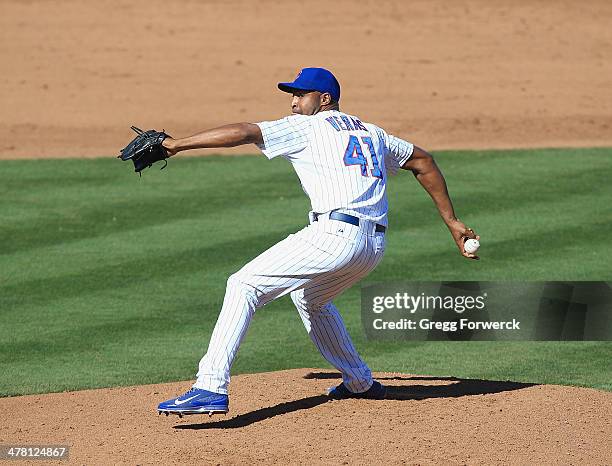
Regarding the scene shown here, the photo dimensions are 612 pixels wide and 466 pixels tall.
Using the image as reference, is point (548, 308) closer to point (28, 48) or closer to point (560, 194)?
point (560, 194)

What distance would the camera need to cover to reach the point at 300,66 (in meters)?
18.6

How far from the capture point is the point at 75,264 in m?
10.3

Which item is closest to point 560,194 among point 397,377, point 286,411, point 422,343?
point 422,343

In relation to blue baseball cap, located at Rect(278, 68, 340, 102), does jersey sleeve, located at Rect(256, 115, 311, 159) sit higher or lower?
lower

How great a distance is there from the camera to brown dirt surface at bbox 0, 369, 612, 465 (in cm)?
586

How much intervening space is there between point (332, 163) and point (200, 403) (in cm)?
134

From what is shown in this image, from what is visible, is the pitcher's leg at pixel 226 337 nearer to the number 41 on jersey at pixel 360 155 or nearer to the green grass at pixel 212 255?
the number 41 on jersey at pixel 360 155

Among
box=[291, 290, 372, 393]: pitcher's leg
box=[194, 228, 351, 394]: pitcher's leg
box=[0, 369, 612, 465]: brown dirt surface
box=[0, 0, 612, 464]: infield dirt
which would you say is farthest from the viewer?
box=[291, 290, 372, 393]: pitcher's leg

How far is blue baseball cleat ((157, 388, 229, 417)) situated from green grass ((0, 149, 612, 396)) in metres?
1.60

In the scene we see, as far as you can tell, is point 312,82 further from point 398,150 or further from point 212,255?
point 212,255

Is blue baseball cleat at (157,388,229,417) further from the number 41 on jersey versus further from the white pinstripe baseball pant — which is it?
the number 41 on jersey

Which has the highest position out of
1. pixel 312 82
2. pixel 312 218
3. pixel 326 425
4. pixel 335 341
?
pixel 312 82

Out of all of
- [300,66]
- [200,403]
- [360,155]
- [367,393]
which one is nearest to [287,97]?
[300,66]

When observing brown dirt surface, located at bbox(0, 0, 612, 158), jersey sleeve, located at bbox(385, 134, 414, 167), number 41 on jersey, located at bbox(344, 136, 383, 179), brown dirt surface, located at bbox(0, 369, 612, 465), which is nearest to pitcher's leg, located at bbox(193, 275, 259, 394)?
brown dirt surface, located at bbox(0, 369, 612, 465)
